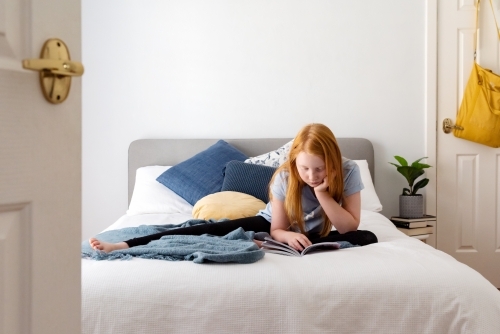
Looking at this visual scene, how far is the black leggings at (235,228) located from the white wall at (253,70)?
1517mm

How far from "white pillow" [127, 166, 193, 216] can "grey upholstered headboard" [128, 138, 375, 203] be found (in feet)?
0.66

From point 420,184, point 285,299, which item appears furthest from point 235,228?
point 420,184

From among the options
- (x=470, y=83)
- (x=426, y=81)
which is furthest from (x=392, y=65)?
(x=470, y=83)

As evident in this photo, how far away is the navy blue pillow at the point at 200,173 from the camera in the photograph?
3.50 meters

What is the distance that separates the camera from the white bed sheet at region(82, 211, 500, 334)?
5.47 ft

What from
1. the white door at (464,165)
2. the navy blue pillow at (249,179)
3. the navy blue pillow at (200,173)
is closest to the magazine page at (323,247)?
the navy blue pillow at (249,179)

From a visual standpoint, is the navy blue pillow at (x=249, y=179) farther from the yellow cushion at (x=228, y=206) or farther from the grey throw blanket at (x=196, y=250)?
the grey throw blanket at (x=196, y=250)

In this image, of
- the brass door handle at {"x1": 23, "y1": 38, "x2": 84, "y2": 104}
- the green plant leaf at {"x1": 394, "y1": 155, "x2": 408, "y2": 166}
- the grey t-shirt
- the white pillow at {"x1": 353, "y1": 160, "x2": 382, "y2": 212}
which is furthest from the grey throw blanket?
the green plant leaf at {"x1": 394, "y1": 155, "x2": 408, "y2": 166}

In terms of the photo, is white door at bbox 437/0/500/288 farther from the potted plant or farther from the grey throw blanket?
the grey throw blanket

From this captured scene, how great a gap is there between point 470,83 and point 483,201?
0.78 metres

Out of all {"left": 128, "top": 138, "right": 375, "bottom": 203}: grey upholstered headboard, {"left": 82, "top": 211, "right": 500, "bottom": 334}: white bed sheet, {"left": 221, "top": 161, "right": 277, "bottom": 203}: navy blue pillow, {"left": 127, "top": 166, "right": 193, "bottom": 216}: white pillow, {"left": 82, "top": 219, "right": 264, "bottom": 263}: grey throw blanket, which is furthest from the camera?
{"left": 128, "top": 138, "right": 375, "bottom": 203}: grey upholstered headboard

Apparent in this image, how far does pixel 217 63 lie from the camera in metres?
3.96

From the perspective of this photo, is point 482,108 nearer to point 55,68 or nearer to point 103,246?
point 103,246

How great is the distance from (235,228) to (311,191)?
35 cm
